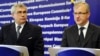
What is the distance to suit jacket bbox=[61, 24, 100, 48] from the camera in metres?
3.47

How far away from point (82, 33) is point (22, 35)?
3.06 feet

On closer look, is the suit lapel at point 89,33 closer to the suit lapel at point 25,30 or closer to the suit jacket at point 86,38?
the suit jacket at point 86,38

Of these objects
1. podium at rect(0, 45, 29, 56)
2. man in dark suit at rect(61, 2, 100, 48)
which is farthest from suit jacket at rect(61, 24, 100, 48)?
podium at rect(0, 45, 29, 56)

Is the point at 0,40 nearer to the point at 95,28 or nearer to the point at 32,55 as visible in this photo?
the point at 32,55

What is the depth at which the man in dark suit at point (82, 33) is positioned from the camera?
3.48 m

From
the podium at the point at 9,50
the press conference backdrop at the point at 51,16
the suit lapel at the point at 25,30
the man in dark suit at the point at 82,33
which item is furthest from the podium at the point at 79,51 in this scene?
the press conference backdrop at the point at 51,16

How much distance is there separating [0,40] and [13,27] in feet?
0.93

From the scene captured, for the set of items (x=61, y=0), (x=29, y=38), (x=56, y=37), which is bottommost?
(x=56, y=37)

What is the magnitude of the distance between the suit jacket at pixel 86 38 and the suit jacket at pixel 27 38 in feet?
1.46

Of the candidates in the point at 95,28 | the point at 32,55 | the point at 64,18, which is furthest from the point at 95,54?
the point at 64,18

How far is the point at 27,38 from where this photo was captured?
388 cm

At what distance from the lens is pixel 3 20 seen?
6.07 m

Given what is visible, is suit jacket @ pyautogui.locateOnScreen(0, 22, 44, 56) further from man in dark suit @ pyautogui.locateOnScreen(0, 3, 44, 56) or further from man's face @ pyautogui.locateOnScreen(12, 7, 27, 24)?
man's face @ pyautogui.locateOnScreen(12, 7, 27, 24)

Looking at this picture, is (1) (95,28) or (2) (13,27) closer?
(1) (95,28)
